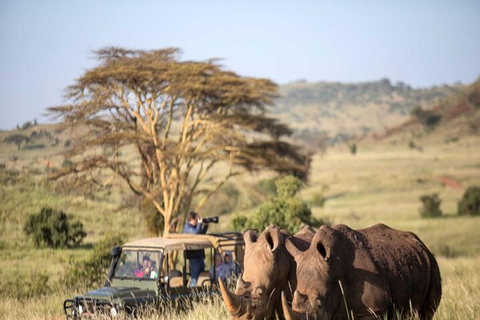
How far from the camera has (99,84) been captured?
2722 cm

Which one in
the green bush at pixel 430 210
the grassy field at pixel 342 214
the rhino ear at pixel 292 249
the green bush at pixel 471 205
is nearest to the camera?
the rhino ear at pixel 292 249

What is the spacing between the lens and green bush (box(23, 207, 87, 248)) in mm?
25922

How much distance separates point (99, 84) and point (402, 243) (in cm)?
2111

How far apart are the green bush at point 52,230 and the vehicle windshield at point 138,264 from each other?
44.2 feet

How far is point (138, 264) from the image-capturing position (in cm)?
1284

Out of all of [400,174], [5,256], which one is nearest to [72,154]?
[5,256]

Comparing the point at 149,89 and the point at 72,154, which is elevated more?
the point at 149,89

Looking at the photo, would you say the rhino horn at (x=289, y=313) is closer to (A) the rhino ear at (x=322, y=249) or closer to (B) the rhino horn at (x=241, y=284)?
(B) the rhino horn at (x=241, y=284)

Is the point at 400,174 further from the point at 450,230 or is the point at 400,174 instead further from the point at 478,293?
the point at 478,293

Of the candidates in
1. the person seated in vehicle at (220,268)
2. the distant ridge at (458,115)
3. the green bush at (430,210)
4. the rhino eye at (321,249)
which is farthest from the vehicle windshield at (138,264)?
the distant ridge at (458,115)

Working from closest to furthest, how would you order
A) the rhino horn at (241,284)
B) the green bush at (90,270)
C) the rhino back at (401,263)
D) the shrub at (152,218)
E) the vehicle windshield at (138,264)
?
1. the rhino horn at (241,284)
2. the rhino back at (401,263)
3. the vehicle windshield at (138,264)
4. the green bush at (90,270)
5. the shrub at (152,218)

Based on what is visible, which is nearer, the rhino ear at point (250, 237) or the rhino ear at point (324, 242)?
the rhino ear at point (324, 242)

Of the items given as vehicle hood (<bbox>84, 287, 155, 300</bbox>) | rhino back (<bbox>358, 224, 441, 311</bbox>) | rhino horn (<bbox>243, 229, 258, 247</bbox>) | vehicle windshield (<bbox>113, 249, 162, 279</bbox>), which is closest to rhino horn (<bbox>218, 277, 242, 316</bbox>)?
rhino horn (<bbox>243, 229, 258, 247</bbox>)

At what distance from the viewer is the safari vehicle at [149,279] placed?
11.4 metres
